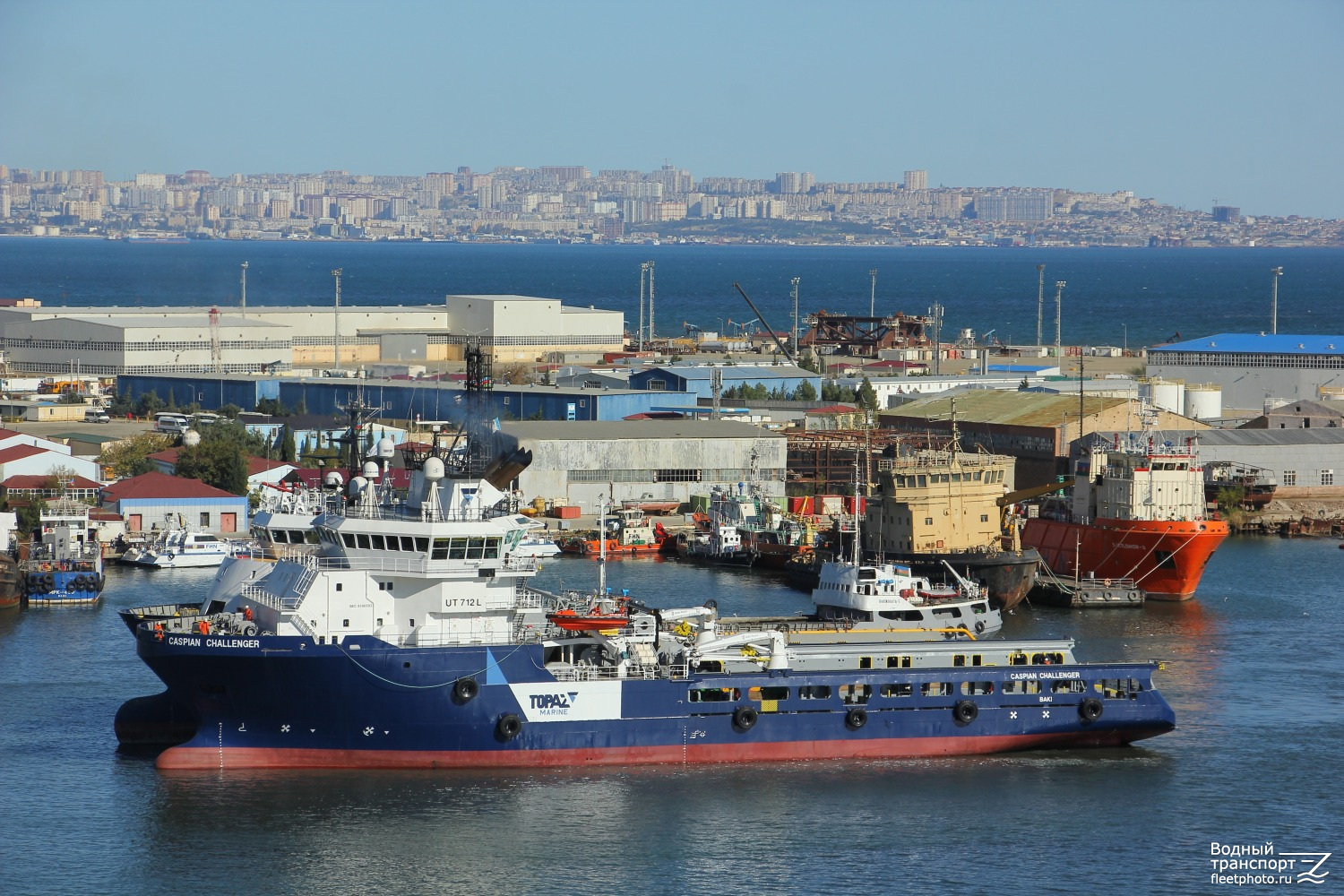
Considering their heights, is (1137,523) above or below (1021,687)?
above

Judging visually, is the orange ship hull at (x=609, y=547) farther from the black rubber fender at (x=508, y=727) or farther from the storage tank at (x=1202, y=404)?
the storage tank at (x=1202, y=404)

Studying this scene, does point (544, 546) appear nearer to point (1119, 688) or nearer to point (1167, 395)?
point (1119, 688)

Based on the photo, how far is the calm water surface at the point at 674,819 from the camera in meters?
27.2

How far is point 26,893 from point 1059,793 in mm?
16326

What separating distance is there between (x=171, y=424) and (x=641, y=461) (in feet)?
67.7

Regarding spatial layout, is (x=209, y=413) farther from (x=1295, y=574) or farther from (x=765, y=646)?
(x=765, y=646)

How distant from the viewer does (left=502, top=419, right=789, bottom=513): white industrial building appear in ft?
205

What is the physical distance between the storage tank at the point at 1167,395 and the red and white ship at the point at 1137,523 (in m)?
25.4

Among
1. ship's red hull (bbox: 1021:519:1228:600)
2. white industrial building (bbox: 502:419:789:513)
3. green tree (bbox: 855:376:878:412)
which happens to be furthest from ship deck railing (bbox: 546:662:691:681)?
green tree (bbox: 855:376:878:412)

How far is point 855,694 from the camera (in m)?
32.7

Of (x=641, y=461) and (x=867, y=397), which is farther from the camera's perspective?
(x=867, y=397)

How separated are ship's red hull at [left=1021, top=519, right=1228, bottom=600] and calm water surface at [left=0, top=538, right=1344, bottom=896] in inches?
545

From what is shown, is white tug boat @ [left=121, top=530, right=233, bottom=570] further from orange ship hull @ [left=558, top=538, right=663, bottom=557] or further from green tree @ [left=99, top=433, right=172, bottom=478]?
orange ship hull @ [left=558, top=538, right=663, bottom=557]

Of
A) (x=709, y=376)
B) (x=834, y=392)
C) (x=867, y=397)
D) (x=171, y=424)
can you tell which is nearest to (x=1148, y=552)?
(x=867, y=397)
